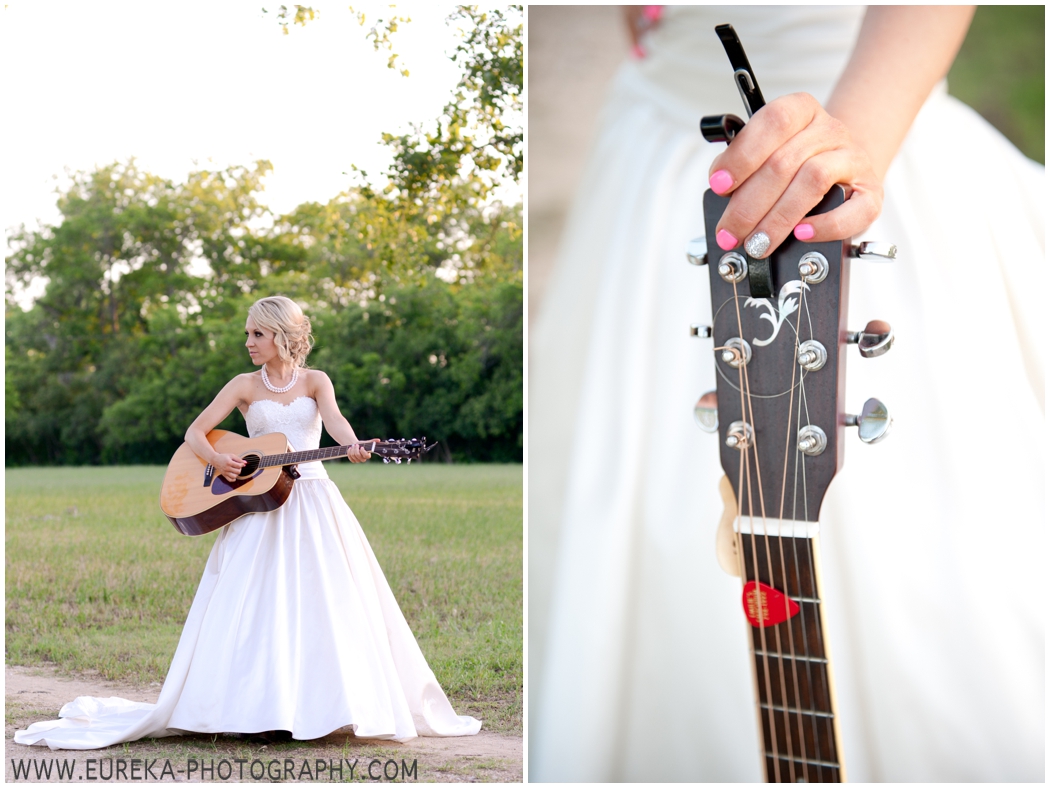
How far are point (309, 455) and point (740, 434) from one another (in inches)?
36.6

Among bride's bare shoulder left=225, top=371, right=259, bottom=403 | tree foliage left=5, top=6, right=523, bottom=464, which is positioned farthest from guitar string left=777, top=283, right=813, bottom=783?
tree foliage left=5, top=6, right=523, bottom=464

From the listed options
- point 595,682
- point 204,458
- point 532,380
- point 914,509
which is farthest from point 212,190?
point 914,509

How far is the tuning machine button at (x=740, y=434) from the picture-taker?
1.26 meters

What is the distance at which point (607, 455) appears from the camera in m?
1.71

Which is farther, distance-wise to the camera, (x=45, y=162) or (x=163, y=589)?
(x=45, y=162)

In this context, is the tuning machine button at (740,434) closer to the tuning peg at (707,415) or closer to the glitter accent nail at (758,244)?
the tuning peg at (707,415)

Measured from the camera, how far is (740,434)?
1.26m

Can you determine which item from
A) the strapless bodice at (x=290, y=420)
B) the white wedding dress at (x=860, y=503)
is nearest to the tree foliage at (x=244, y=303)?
the strapless bodice at (x=290, y=420)

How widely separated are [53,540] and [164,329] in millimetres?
648

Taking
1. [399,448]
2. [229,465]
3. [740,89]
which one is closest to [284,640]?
[229,465]

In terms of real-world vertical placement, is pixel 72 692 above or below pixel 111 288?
below

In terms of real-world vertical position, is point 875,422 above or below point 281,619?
above

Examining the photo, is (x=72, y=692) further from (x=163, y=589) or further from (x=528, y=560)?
(x=528, y=560)

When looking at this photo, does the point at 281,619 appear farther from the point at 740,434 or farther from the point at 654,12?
the point at 654,12
